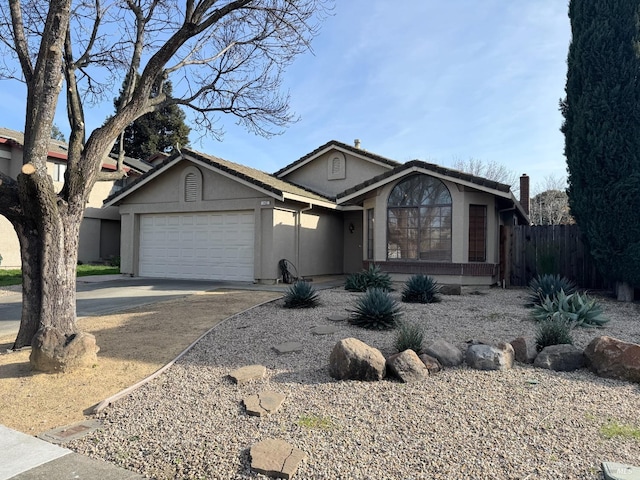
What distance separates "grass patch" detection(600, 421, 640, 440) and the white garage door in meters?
11.8

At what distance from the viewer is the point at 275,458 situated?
3158 millimetres

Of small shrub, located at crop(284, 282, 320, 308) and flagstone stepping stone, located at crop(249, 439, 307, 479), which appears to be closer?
flagstone stepping stone, located at crop(249, 439, 307, 479)

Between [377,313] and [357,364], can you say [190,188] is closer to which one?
[377,313]

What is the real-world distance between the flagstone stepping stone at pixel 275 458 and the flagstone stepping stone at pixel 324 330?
356cm

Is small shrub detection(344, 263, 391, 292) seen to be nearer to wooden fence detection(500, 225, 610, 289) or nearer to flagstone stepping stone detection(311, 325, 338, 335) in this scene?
wooden fence detection(500, 225, 610, 289)

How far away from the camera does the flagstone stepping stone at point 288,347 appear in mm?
5969

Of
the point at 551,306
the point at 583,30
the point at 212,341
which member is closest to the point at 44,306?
the point at 212,341

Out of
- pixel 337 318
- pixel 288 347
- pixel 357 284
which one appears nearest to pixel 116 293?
pixel 357 284

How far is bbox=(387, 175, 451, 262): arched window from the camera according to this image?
43.7 feet

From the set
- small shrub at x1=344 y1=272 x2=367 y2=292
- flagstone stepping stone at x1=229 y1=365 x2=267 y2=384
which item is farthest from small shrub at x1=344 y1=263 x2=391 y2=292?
flagstone stepping stone at x1=229 y1=365 x2=267 y2=384

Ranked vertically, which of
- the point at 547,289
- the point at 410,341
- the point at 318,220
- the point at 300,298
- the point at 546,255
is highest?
the point at 318,220

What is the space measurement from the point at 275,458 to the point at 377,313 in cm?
432

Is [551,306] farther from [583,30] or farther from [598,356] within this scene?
[583,30]

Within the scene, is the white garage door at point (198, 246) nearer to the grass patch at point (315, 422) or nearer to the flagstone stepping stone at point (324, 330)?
the flagstone stepping stone at point (324, 330)
